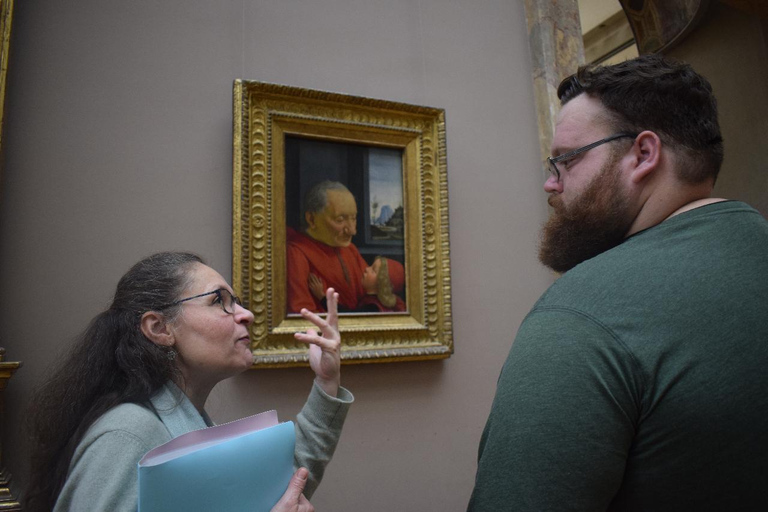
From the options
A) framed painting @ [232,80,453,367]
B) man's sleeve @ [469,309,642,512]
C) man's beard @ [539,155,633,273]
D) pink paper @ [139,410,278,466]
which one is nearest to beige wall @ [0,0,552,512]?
framed painting @ [232,80,453,367]

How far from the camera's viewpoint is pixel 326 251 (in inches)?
108

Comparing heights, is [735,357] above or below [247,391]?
above

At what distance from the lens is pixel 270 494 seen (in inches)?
56.5

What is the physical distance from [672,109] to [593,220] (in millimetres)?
313

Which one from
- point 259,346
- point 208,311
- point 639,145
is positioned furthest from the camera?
point 259,346

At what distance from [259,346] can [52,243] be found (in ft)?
3.30

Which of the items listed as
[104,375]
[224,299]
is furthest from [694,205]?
[104,375]

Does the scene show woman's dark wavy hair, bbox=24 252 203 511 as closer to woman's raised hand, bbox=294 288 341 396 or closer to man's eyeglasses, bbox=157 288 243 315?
man's eyeglasses, bbox=157 288 243 315

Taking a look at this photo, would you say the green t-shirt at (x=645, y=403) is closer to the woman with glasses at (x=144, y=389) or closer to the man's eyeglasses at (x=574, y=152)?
→ the man's eyeglasses at (x=574, y=152)

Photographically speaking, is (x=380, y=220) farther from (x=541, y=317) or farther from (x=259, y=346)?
(x=541, y=317)

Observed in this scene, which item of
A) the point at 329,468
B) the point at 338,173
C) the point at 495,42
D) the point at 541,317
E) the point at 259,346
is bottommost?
the point at 329,468

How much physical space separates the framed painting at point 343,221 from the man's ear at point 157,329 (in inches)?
31.6

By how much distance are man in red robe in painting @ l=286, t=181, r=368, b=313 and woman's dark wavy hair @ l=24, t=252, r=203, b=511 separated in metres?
0.89

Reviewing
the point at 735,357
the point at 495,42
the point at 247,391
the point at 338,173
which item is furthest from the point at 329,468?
the point at 495,42
